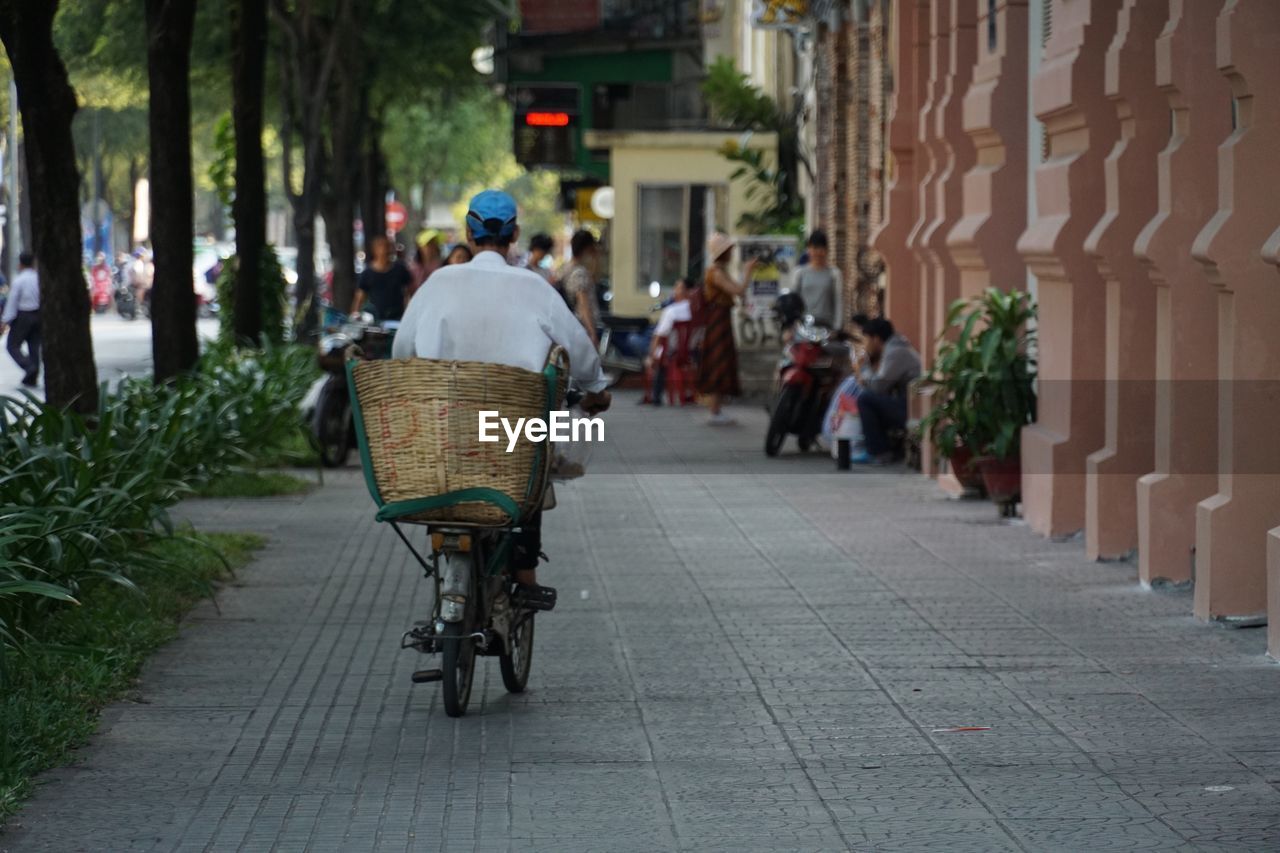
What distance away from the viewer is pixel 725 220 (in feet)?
118

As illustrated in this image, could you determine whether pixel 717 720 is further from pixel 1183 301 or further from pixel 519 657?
pixel 1183 301

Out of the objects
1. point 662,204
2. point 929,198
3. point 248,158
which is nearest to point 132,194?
point 662,204

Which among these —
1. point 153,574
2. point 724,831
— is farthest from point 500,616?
point 153,574

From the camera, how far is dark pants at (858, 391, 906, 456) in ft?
59.8

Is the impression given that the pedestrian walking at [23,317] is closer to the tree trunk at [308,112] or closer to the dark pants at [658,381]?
the tree trunk at [308,112]

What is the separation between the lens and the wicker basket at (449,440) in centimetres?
758

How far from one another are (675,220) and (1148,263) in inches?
987

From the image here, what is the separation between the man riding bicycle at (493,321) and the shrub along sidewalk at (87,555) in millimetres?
1499

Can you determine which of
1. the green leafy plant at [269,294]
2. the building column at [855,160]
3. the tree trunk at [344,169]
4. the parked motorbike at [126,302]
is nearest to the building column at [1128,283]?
the building column at [855,160]

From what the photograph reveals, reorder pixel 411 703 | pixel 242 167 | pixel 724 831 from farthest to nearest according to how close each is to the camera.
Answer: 1. pixel 242 167
2. pixel 411 703
3. pixel 724 831

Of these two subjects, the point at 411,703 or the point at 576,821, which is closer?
the point at 576,821

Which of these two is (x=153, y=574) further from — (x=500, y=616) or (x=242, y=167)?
(x=242, y=167)

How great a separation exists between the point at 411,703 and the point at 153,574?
2.84m

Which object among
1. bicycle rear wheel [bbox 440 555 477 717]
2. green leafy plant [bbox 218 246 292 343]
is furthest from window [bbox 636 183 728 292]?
Answer: bicycle rear wheel [bbox 440 555 477 717]
